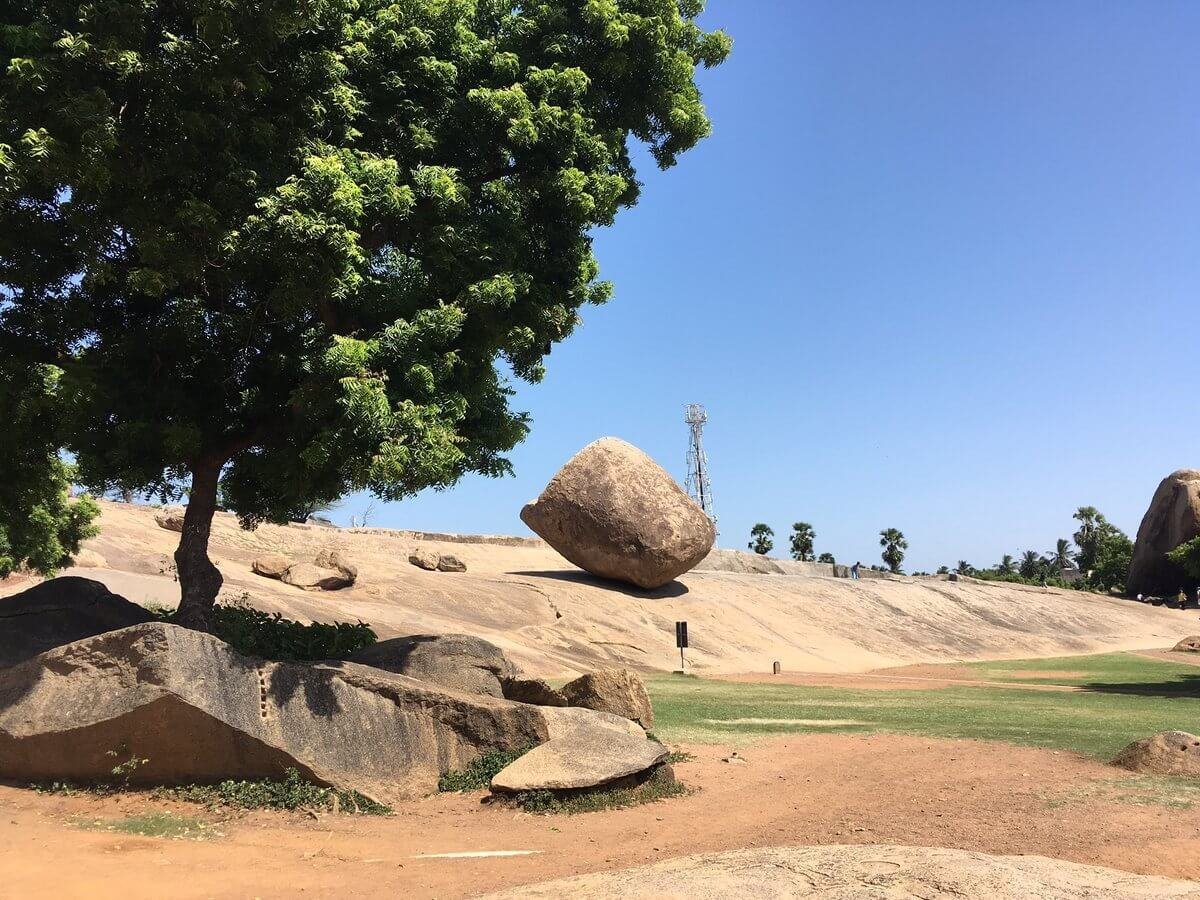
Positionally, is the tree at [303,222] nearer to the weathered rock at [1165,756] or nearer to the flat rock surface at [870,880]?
the flat rock surface at [870,880]

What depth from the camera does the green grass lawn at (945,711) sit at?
12.9 metres

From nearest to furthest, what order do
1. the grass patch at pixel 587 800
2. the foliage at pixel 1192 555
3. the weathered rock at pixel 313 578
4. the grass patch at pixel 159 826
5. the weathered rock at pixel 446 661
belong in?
the grass patch at pixel 159 826, the grass patch at pixel 587 800, the weathered rock at pixel 446 661, the foliage at pixel 1192 555, the weathered rock at pixel 313 578

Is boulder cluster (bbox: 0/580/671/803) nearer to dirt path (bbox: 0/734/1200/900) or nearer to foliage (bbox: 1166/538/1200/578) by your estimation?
dirt path (bbox: 0/734/1200/900)

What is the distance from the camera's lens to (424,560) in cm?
3234

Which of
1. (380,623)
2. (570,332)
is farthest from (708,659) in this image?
(570,332)

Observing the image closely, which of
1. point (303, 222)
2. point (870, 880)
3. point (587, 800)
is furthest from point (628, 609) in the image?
point (870, 880)

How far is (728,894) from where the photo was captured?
17.3 ft

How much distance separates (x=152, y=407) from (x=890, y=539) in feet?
262

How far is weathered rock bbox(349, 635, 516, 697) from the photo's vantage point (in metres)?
11.4

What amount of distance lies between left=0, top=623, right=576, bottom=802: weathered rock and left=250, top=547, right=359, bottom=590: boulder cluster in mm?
17493

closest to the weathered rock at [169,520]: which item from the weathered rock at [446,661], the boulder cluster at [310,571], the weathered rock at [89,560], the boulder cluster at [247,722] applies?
the boulder cluster at [310,571]

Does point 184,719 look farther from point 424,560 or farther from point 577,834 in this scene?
point 424,560

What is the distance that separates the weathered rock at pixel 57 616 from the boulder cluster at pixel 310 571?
1459 cm

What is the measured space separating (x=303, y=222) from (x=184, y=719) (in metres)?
5.34
